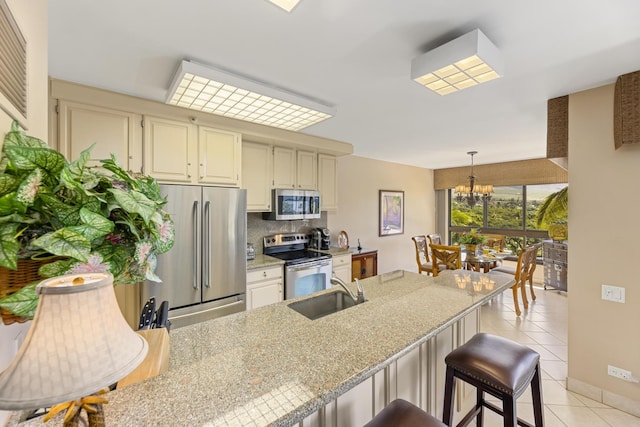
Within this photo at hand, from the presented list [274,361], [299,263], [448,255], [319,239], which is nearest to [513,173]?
[448,255]

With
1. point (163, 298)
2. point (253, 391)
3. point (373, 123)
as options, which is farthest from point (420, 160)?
point (253, 391)

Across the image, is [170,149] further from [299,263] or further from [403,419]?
[403,419]

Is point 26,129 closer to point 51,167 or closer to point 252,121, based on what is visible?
point 51,167

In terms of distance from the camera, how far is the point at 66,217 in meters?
0.57

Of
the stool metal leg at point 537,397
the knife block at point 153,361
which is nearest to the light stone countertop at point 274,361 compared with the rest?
the knife block at point 153,361

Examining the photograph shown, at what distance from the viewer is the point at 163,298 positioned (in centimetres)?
233

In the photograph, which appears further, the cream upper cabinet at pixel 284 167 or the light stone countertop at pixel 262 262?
the cream upper cabinet at pixel 284 167

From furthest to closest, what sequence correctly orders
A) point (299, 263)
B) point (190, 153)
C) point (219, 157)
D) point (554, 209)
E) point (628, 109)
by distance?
1. point (554, 209)
2. point (299, 263)
3. point (219, 157)
4. point (190, 153)
5. point (628, 109)

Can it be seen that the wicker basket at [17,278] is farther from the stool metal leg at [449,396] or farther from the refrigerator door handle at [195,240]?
the refrigerator door handle at [195,240]

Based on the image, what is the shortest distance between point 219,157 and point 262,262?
1.25m

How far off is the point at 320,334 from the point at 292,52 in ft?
5.25

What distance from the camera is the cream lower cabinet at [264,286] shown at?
292cm

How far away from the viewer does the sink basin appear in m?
1.74

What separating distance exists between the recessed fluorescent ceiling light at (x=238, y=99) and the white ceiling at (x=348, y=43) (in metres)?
0.08
